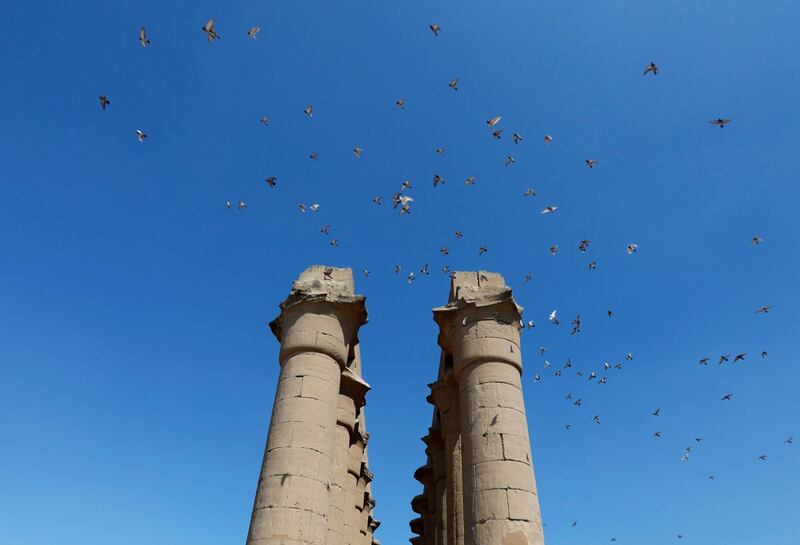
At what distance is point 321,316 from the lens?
44.2ft

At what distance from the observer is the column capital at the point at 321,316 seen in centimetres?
1308

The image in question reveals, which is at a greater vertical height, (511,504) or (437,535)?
(437,535)

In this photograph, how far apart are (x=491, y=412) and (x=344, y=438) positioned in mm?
6134

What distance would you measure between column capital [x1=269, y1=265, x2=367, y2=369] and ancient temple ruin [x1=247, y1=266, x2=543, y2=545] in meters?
0.03

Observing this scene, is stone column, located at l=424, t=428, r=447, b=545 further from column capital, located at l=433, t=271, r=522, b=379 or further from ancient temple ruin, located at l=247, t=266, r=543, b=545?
column capital, located at l=433, t=271, r=522, b=379

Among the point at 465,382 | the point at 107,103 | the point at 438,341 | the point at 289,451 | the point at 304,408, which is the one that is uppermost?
the point at 107,103

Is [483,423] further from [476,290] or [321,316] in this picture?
[321,316]

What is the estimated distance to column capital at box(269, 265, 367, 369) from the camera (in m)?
13.1

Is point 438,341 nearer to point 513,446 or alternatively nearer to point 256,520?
point 513,446

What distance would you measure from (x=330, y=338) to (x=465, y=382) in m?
3.36

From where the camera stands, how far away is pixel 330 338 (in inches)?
521

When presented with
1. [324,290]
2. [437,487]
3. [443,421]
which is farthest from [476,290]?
[437,487]

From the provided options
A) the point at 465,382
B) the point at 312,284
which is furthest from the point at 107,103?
the point at 465,382

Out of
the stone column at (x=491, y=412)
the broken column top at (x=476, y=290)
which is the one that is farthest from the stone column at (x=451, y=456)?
the broken column top at (x=476, y=290)
